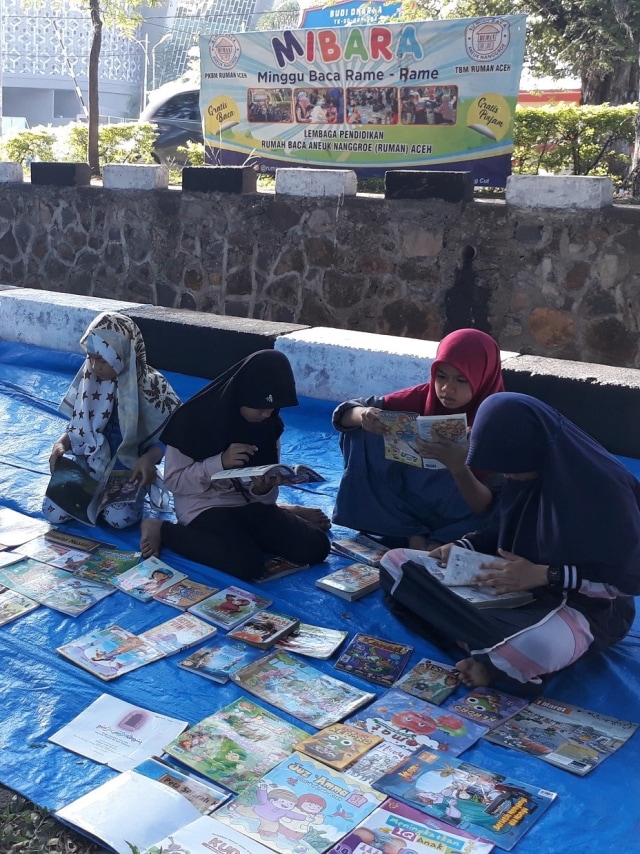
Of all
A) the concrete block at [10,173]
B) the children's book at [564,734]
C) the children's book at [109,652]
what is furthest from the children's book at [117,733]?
the concrete block at [10,173]

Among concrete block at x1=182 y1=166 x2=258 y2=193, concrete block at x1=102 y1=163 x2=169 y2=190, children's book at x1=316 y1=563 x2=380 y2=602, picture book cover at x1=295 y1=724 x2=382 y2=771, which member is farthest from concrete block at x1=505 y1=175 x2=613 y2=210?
picture book cover at x1=295 y1=724 x2=382 y2=771

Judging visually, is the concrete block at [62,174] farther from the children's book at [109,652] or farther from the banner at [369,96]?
the children's book at [109,652]

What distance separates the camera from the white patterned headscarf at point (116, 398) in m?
3.74

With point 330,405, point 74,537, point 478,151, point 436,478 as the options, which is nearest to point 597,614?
point 436,478

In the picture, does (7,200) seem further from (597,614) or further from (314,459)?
(597,614)

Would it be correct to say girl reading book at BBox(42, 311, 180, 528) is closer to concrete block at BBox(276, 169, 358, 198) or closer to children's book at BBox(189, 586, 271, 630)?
children's book at BBox(189, 586, 271, 630)

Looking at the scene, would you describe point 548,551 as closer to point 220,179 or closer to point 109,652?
point 109,652

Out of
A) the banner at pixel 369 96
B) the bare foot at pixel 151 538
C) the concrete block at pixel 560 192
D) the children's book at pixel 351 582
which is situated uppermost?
the banner at pixel 369 96

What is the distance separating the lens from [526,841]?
2178mm

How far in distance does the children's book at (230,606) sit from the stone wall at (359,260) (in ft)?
13.4

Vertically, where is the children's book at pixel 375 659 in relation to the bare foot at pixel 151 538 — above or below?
below

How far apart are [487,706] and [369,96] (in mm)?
7265

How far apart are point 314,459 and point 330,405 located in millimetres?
667

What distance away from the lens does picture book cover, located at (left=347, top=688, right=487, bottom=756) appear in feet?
8.24
